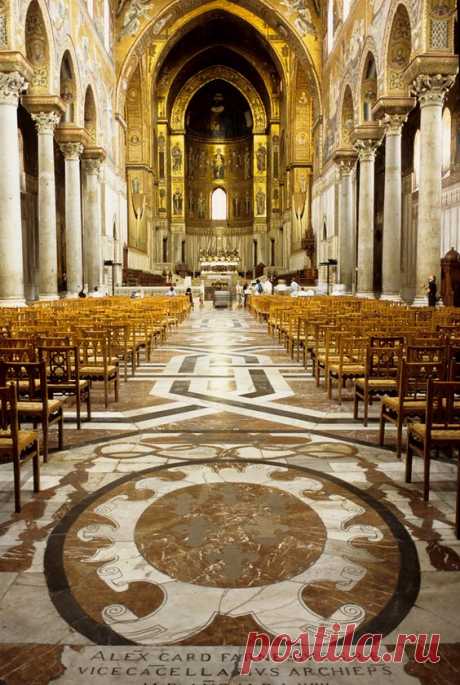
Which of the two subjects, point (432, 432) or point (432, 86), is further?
point (432, 86)

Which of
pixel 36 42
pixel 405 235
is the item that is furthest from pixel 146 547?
pixel 405 235

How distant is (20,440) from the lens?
4.29 meters

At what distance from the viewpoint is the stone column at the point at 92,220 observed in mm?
28719

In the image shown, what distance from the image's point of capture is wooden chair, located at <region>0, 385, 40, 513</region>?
4.06 meters

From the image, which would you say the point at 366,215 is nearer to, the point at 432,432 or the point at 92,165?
the point at 92,165

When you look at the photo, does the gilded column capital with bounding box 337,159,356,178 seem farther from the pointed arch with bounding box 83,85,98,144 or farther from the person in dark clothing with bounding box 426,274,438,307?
the person in dark clothing with bounding box 426,274,438,307

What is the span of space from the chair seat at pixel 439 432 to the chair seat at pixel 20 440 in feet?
9.80

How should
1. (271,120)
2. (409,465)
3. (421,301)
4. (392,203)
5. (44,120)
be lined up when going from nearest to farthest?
(409,465) < (421,301) < (44,120) < (392,203) < (271,120)

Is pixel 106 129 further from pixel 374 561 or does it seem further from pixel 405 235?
pixel 374 561

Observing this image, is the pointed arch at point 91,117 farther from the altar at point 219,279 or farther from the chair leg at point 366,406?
the chair leg at point 366,406

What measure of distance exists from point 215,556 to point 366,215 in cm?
2290

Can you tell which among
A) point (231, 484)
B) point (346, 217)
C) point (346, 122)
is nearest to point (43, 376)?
point (231, 484)

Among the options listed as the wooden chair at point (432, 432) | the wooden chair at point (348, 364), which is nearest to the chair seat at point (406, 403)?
the wooden chair at point (432, 432)

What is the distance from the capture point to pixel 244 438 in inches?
241
